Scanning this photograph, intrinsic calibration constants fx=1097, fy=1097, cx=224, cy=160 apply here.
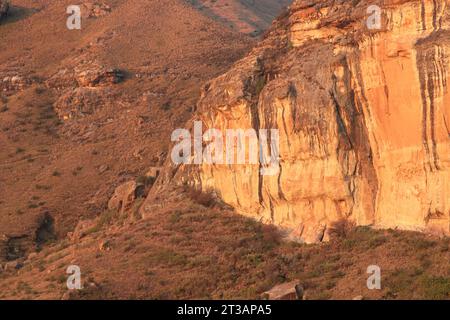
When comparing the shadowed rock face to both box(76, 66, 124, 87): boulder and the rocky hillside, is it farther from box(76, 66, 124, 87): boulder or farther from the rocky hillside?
the rocky hillside

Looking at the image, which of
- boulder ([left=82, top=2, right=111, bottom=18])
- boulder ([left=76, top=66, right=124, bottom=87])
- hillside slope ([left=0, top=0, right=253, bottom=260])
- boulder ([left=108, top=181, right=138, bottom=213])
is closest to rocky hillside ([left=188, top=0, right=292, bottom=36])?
hillside slope ([left=0, top=0, right=253, bottom=260])

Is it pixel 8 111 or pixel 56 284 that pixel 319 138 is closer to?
pixel 56 284

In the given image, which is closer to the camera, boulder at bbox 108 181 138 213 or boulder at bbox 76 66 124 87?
boulder at bbox 108 181 138 213

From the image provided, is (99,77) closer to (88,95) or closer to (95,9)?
(88,95)

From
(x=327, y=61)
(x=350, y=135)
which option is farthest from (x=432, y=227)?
(x=327, y=61)

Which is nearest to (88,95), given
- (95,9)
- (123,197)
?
(95,9)

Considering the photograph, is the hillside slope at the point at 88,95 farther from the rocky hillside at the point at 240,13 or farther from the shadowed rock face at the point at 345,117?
the shadowed rock face at the point at 345,117

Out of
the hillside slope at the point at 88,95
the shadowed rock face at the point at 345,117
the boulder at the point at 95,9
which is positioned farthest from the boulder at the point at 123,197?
the boulder at the point at 95,9

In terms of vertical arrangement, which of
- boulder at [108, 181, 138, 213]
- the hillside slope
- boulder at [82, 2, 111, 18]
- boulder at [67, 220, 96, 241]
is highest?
boulder at [82, 2, 111, 18]
